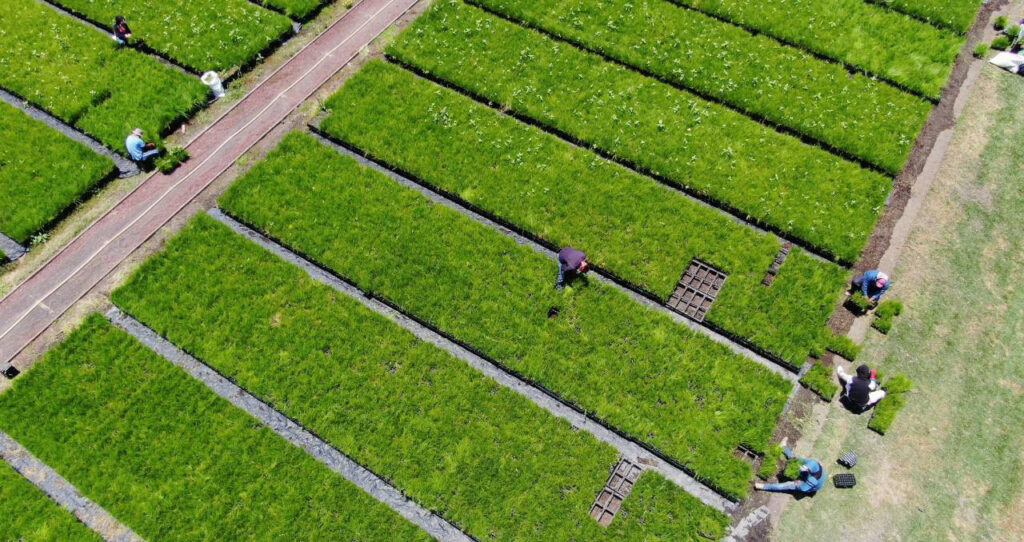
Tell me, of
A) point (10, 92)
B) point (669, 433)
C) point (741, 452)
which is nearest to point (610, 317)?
point (669, 433)

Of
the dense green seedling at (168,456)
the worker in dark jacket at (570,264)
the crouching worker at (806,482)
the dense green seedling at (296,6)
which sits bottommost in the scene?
the dense green seedling at (168,456)

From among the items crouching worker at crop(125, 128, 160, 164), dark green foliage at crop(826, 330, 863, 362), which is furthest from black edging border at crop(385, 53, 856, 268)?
crouching worker at crop(125, 128, 160, 164)

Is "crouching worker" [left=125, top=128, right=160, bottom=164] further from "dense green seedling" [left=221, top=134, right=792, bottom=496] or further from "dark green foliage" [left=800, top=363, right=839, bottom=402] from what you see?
"dark green foliage" [left=800, top=363, right=839, bottom=402]

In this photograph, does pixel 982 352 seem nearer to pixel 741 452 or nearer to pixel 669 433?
pixel 741 452

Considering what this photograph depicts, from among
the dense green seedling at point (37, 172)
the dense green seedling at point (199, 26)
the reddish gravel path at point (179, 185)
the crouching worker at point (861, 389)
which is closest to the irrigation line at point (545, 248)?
the crouching worker at point (861, 389)

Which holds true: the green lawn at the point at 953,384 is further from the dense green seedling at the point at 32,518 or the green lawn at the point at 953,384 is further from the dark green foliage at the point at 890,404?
the dense green seedling at the point at 32,518
